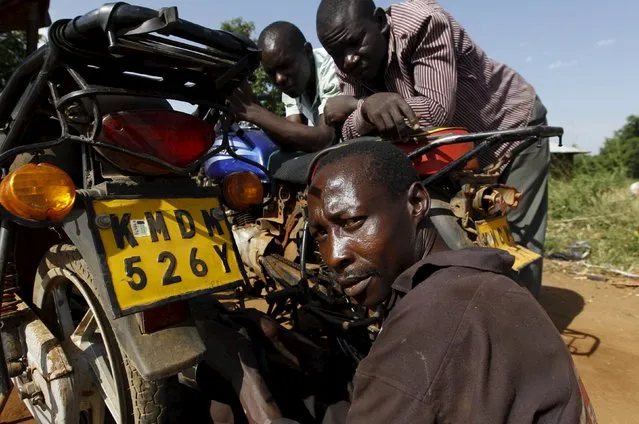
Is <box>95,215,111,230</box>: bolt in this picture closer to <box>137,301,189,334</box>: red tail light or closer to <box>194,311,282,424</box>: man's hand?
<box>137,301,189,334</box>: red tail light

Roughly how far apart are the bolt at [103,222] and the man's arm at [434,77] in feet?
4.36

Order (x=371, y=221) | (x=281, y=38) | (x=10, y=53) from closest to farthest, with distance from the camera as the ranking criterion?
(x=371, y=221), (x=281, y=38), (x=10, y=53)

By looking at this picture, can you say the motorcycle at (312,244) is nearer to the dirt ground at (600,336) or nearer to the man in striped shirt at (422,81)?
the man in striped shirt at (422,81)

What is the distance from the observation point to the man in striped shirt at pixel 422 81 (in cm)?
244

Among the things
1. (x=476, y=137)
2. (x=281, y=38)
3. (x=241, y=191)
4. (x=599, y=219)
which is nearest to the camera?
(x=241, y=191)

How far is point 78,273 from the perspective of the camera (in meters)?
1.70

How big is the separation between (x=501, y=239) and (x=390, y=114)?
0.91 metres

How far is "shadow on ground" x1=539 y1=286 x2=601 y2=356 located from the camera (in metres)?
3.43

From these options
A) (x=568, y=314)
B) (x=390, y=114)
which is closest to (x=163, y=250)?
(x=390, y=114)

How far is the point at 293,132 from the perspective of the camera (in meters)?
2.94

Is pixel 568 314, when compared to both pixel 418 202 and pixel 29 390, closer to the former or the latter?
pixel 418 202

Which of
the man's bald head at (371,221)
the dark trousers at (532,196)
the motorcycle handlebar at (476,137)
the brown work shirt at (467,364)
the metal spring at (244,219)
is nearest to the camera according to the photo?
the brown work shirt at (467,364)

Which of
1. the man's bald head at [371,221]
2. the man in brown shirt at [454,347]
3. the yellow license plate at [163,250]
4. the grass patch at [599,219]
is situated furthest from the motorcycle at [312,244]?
the grass patch at [599,219]

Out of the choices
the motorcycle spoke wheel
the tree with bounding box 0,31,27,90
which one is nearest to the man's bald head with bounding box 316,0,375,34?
the motorcycle spoke wheel
